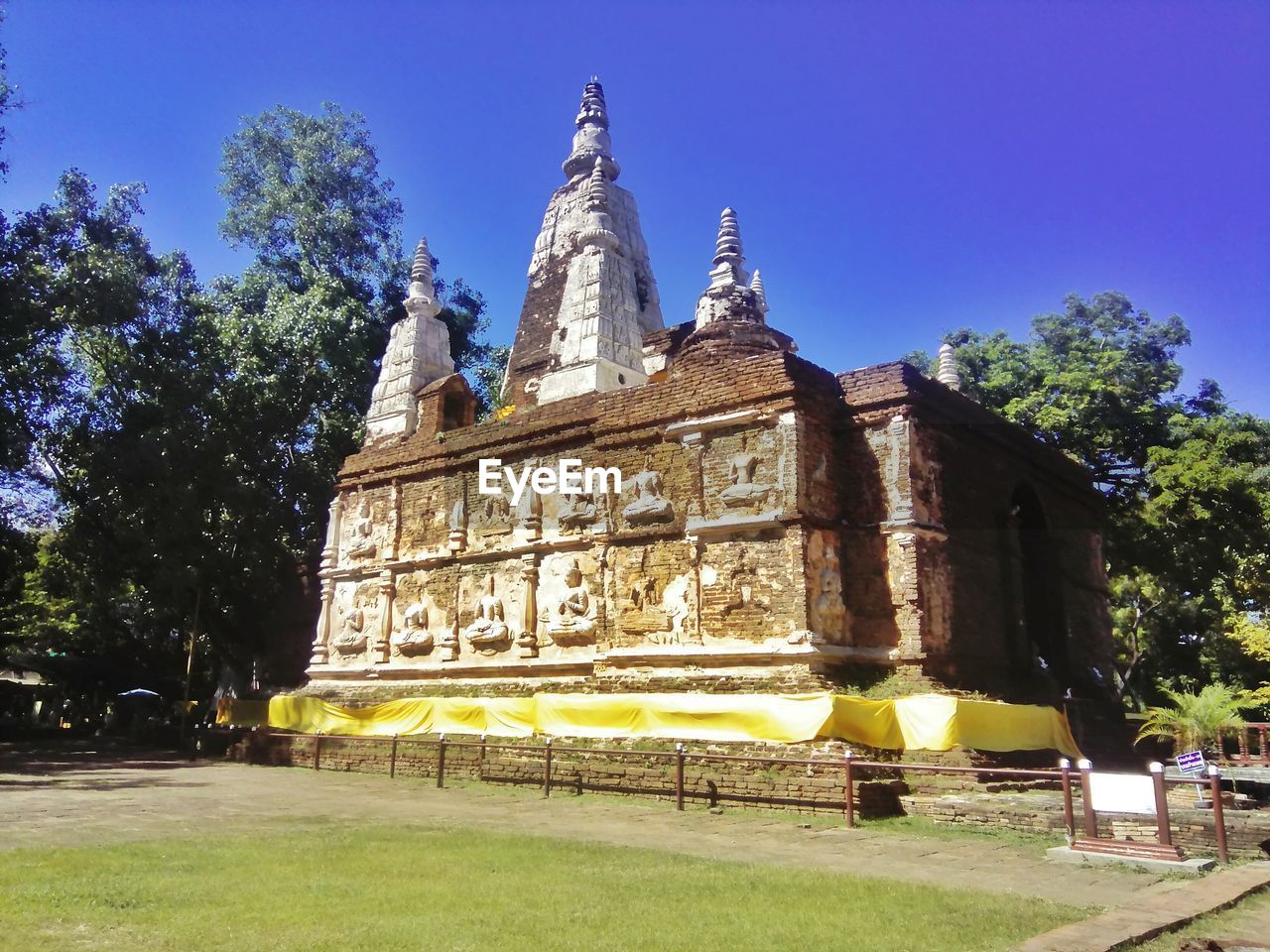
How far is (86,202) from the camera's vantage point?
21.4 meters

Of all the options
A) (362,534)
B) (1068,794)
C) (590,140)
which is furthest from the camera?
(590,140)

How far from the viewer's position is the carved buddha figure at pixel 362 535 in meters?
17.5

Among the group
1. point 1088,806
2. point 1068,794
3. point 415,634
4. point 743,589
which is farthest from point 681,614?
point 1088,806

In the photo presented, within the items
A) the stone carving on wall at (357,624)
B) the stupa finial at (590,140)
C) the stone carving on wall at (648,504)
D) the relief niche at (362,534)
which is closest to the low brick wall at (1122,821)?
the stone carving on wall at (648,504)

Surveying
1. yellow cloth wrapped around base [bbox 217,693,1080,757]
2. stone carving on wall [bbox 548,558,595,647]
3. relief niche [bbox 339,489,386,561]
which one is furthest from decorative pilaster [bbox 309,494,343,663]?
stone carving on wall [bbox 548,558,595,647]

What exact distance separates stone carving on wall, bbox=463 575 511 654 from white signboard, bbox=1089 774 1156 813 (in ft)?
31.1

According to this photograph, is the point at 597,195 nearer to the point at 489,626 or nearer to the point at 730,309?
the point at 730,309

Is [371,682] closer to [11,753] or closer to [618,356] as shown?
[618,356]

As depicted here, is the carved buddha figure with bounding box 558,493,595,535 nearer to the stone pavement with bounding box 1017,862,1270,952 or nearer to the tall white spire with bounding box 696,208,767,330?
the tall white spire with bounding box 696,208,767,330

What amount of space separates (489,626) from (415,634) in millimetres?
1795

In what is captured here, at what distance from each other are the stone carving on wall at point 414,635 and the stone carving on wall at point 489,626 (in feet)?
3.07

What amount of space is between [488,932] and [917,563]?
8.56 meters

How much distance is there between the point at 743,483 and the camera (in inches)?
484

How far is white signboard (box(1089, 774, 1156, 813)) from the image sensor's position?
21.8 ft
